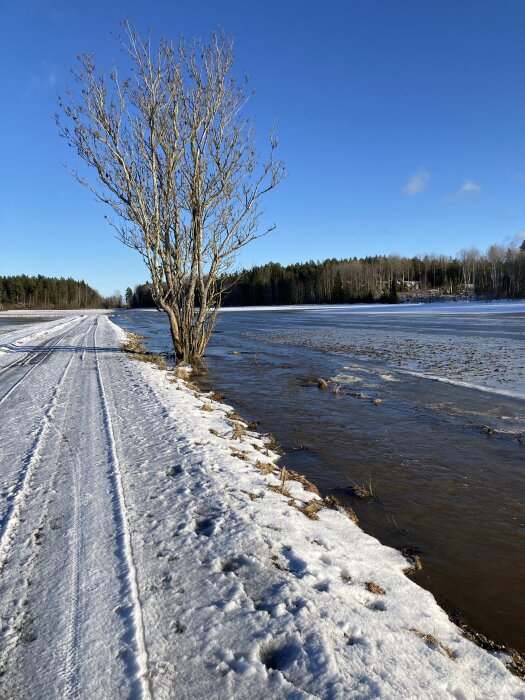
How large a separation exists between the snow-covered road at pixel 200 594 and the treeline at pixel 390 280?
75.9 m

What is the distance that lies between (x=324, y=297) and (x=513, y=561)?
11356 cm

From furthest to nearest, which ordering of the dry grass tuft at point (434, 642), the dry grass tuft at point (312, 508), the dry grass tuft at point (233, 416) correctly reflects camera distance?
the dry grass tuft at point (233, 416) → the dry grass tuft at point (312, 508) → the dry grass tuft at point (434, 642)

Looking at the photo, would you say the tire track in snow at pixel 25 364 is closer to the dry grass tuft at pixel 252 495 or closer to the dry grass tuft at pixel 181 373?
the dry grass tuft at pixel 181 373

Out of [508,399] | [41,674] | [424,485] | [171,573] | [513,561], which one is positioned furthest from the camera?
[508,399]

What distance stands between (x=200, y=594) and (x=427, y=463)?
4.36 metres

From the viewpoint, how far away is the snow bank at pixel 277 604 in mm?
2400

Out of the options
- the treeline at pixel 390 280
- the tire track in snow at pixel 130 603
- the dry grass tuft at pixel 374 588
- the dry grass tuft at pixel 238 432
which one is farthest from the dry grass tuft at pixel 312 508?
the treeline at pixel 390 280

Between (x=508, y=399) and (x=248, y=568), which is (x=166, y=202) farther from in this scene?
(x=248, y=568)

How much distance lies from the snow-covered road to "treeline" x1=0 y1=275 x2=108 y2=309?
144 meters

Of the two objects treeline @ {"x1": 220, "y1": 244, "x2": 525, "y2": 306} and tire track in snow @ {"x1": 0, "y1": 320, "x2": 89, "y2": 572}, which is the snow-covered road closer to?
tire track in snow @ {"x1": 0, "y1": 320, "x2": 89, "y2": 572}

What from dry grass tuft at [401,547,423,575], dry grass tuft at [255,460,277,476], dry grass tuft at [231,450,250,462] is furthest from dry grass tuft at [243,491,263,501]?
dry grass tuft at [401,547,423,575]

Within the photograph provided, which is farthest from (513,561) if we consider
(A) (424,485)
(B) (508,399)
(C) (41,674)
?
(B) (508,399)

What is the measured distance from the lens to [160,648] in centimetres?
255

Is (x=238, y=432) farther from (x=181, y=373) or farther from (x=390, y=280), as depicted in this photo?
(x=390, y=280)
